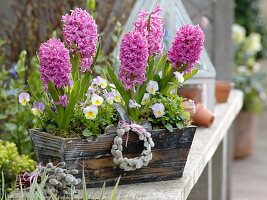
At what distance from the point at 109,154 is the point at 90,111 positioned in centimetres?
13

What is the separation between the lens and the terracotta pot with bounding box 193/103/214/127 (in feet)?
5.23

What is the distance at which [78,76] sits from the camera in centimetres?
105

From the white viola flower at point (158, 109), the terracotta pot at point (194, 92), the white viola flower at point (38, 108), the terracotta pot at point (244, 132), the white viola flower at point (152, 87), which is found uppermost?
the terracotta pot at point (244, 132)

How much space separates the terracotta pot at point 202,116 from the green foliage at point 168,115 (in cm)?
51

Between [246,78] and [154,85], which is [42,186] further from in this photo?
[246,78]

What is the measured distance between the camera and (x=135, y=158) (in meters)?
1.03

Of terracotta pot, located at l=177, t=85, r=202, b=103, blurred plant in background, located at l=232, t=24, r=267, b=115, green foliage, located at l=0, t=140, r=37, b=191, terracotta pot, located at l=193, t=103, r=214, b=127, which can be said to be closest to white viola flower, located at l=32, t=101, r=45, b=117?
green foliage, located at l=0, t=140, r=37, b=191

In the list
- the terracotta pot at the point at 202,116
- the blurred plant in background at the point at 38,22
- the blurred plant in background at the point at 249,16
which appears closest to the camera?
the terracotta pot at the point at 202,116

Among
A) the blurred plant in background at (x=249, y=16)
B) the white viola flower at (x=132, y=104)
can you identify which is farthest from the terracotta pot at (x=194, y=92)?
the blurred plant in background at (x=249, y=16)

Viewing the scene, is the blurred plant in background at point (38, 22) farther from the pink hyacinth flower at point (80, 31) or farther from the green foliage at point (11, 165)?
the pink hyacinth flower at point (80, 31)

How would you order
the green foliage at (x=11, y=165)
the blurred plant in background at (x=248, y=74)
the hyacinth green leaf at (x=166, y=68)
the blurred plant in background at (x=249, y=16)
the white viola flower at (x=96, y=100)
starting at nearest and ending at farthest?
the white viola flower at (x=96, y=100), the hyacinth green leaf at (x=166, y=68), the green foliage at (x=11, y=165), the blurred plant in background at (x=248, y=74), the blurred plant in background at (x=249, y=16)

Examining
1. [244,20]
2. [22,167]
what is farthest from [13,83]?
[244,20]

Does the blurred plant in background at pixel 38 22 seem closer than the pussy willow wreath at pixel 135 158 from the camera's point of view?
No

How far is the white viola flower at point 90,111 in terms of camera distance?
3.22 ft
